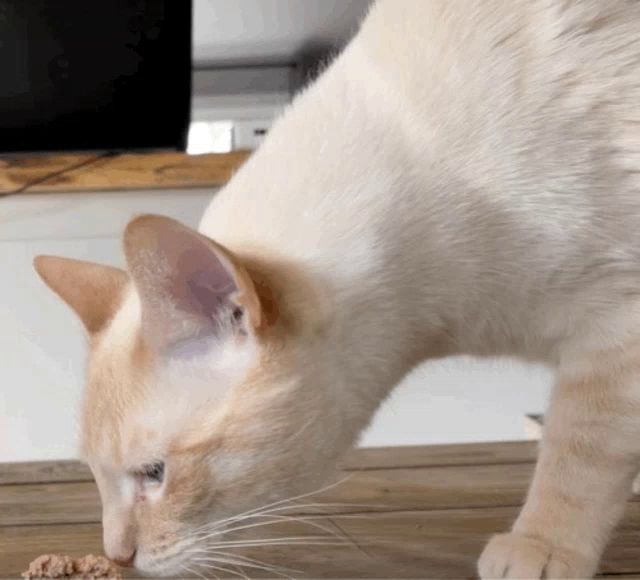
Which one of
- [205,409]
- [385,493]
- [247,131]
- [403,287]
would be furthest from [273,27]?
[205,409]

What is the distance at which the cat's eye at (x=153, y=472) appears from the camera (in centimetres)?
81

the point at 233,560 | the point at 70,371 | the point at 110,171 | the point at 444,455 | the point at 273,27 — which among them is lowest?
the point at 70,371

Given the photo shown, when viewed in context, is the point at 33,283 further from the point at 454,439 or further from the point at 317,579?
the point at 317,579

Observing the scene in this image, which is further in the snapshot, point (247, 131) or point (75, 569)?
point (247, 131)

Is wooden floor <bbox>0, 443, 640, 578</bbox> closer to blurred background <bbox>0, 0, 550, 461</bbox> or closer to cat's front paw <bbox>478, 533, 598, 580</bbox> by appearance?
cat's front paw <bbox>478, 533, 598, 580</bbox>

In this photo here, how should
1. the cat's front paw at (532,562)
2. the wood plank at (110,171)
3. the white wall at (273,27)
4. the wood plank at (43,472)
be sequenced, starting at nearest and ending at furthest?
1. the cat's front paw at (532,562)
2. the wood plank at (43,472)
3. the wood plank at (110,171)
4. the white wall at (273,27)

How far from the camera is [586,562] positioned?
90 cm

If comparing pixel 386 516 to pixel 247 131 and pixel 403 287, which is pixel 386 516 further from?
pixel 247 131

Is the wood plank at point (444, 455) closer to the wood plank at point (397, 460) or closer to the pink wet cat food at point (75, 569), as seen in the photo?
the wood plank at point (397, 460)

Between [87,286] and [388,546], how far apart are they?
378mm

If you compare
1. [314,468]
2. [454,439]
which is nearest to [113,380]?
[314,468]

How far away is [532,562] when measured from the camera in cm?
89

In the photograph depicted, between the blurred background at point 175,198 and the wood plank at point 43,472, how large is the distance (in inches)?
10.8

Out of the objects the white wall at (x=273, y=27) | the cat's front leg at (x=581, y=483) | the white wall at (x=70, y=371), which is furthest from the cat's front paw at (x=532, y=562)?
the white wall at (x=273, y=27)
